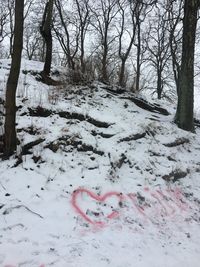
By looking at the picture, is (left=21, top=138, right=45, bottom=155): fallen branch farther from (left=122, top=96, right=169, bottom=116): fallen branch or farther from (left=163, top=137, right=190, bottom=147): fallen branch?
(left=122, top=96, right=169, bottom=116): fallen branch

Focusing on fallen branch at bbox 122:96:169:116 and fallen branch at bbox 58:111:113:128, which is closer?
fallen branch at bbox 58:111:113:128

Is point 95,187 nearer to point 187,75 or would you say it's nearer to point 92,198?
point 92,198

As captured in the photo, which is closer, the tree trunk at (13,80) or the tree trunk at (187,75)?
the tree trunk at (13,80)

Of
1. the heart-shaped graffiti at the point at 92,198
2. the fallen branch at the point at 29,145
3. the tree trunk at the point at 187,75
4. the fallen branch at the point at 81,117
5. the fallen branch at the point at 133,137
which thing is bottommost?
the heart-shaped graffiti at the point at 92,198

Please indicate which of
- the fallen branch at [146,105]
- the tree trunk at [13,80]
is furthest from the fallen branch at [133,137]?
the tree trunk at [13,80]

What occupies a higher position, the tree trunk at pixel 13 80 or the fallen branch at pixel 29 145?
the tree trunk at pixel 13 80

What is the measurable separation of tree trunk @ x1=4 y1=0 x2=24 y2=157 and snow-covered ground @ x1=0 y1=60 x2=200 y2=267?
0.29m

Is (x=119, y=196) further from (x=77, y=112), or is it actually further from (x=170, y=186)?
(x=77, y=112)

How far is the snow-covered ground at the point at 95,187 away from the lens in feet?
14.3

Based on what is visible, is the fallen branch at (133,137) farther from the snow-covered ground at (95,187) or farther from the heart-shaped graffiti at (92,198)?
the heart-shaped graffiti at (92,198)

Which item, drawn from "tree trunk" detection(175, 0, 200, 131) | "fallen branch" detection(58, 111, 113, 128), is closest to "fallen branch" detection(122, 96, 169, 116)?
"tree trunk" detection(175, 0, 200, 131)

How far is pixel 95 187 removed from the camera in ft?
18.8

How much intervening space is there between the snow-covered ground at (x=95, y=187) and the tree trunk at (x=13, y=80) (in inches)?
11.5

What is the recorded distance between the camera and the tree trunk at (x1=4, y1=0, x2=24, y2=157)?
5.87 meters
